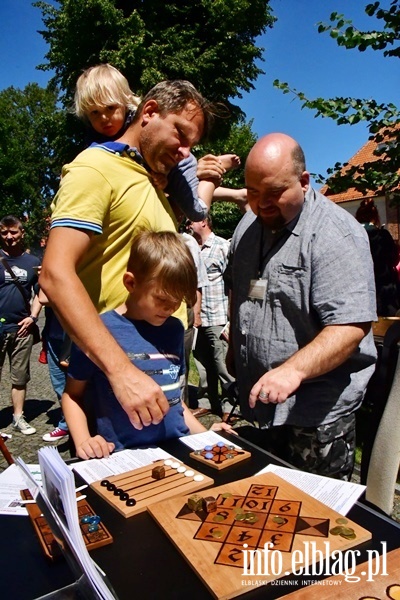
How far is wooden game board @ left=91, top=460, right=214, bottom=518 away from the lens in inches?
48.3

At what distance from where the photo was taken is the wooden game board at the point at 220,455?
4.78ft

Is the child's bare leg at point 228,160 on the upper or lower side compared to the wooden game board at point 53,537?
upper

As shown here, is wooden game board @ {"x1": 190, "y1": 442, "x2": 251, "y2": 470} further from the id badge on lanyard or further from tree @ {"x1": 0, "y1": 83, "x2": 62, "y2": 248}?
tree @ {"x1": 0, "y1": 83, "x2": 62, "y2": 248}

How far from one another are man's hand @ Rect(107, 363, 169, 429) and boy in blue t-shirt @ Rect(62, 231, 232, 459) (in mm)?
278

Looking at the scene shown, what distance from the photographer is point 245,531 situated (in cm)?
107

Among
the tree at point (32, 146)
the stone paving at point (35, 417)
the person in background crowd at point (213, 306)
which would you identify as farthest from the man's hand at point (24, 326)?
the tree at point (32, 146)

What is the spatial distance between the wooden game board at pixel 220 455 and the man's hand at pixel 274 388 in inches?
5.8

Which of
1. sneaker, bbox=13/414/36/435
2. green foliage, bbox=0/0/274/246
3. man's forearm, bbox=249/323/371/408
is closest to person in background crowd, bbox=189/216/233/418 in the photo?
sneaker, bbox=13/414/36/435

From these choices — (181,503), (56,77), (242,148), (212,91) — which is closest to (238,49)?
(212,91)

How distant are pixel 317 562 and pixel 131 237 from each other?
1.15 metres

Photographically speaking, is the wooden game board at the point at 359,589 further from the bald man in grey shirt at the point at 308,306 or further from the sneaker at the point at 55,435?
the sneaker at the point at 55,435

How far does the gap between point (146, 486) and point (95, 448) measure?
30 centimetres

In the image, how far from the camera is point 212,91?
15609 mm

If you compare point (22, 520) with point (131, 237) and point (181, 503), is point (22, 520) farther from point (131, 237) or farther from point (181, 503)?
point (131, 237)
